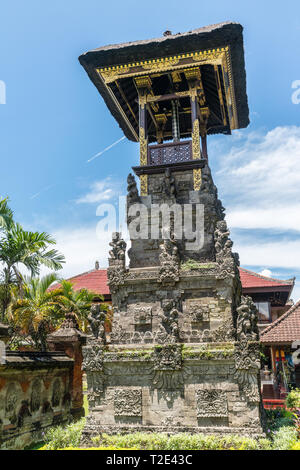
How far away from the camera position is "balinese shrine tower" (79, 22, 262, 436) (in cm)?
1172

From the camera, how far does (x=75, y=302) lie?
18.6 m

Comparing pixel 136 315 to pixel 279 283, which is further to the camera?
pixel 279 283

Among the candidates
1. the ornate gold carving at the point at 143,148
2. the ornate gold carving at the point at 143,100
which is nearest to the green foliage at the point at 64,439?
the ornate gold carving at the point at 143,148

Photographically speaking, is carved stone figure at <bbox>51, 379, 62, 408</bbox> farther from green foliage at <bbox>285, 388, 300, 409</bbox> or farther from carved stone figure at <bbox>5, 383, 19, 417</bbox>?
green foliage at <bbox>285, 388, 300, 409</bbox>

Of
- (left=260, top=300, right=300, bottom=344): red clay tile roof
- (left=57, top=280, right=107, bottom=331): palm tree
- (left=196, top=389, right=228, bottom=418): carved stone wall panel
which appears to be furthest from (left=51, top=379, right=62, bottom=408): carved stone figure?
(left=260, top=300, right=300, bottom=344): red clay tile roof

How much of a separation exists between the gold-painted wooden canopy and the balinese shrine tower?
0.14 ft

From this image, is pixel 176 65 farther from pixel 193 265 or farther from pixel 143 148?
pixel 193 265

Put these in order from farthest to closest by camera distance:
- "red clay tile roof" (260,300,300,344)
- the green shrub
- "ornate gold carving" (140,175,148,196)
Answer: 1. "red clay tile roof" (260,300,300,344)
2. "ornate gold carving" (140,175,148,196)
3. the green shrub

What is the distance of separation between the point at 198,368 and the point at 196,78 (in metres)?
10.5

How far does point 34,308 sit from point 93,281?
15.5 meters

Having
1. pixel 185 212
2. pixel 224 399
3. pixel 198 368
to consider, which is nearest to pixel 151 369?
pixel 198 368
